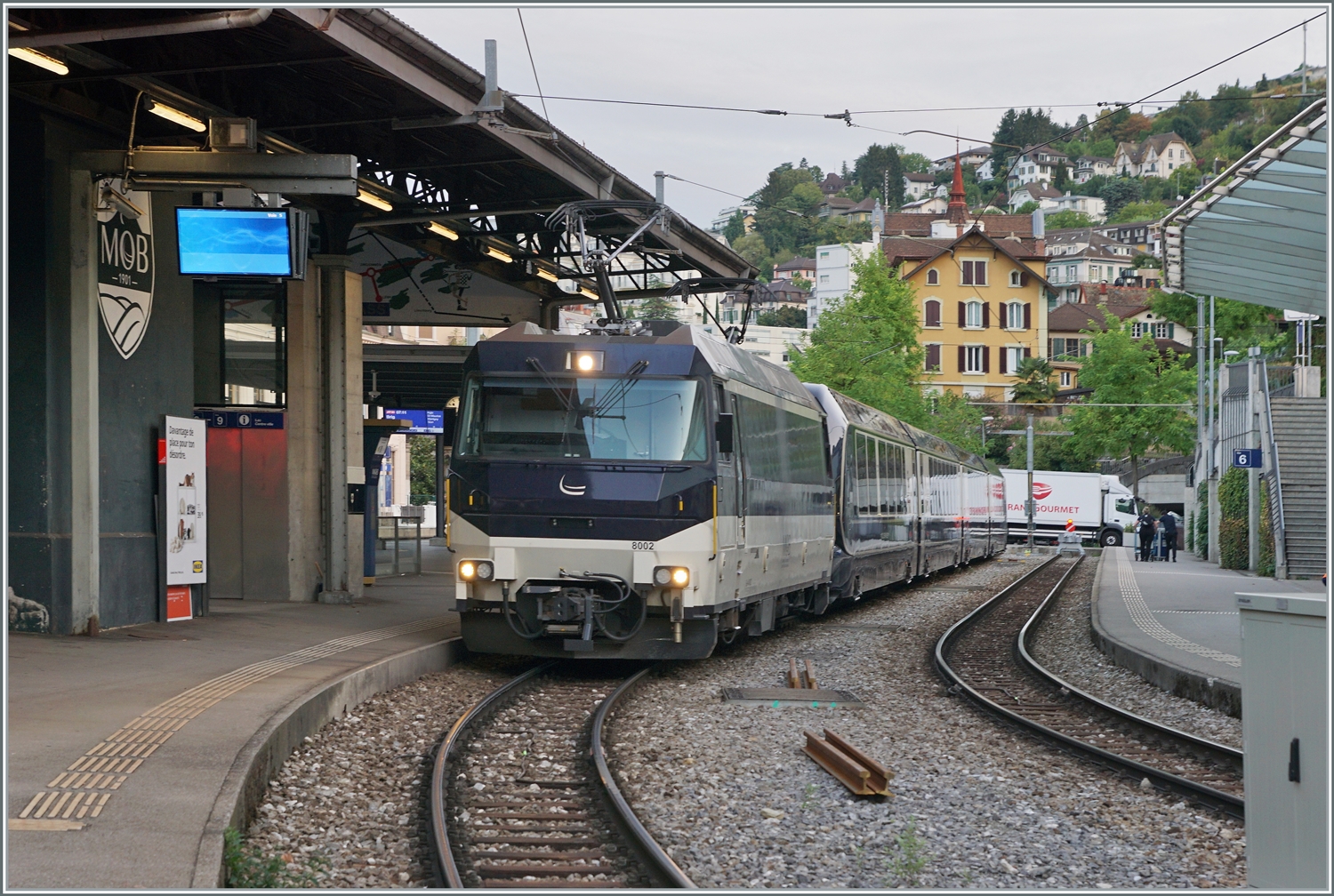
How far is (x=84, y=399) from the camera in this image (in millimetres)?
13297

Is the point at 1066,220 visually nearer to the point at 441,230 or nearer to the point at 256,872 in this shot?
the point at 441,230

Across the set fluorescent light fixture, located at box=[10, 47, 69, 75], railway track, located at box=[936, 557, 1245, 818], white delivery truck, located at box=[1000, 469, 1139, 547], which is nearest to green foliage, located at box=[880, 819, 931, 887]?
railway track, located at box=[936, 557, 1245, 818]

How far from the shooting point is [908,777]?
9.03 metres

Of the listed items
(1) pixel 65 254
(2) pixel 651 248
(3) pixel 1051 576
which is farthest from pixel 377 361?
(3) pixel 1051 576

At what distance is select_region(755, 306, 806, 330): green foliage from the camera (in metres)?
146

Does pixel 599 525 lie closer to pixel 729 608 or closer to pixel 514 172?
pixel 729 608

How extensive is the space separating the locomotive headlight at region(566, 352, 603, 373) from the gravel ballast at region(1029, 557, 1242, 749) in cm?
571

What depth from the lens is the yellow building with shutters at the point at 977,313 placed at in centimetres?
9031

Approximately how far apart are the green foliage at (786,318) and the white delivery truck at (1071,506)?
76.4m

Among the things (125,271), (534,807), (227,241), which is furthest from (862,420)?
(534,807)

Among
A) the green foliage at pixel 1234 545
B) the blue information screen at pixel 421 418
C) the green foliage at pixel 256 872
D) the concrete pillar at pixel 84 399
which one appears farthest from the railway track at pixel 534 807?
the green foliage at pixel 1234 545

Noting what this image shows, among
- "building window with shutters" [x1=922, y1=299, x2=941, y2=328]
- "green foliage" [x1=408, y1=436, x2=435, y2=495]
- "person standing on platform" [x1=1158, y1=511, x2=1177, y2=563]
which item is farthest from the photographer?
"building window with shutters" [x1=922, y1=299, x2=941, y2=328]

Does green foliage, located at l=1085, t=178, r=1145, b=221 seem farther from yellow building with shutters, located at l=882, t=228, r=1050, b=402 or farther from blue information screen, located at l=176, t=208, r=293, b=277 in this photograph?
blue information screen, located at l=176, t=208, r=293, b=277

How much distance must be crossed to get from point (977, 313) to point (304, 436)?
7727 cm
